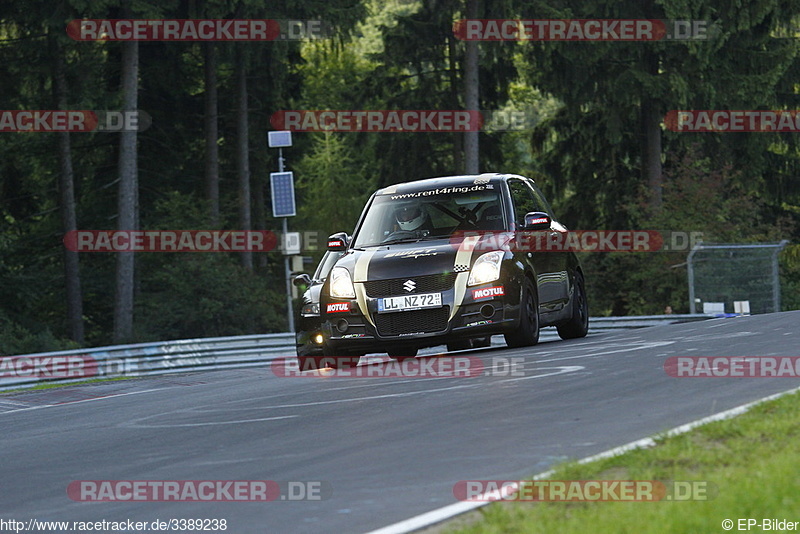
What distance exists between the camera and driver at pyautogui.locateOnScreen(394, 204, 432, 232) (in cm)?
1484

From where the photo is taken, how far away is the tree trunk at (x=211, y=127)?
4562cm

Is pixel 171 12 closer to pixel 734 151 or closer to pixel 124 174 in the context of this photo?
pixel 124 174

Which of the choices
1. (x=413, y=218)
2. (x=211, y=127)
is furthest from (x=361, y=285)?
(x=211, y=127)

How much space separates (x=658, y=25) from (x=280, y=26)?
460 inches

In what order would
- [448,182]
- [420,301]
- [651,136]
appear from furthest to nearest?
[651,136]
[448,182]
[420,301]

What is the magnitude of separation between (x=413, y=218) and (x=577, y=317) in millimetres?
2958

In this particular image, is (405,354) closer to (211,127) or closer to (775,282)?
(775,282)

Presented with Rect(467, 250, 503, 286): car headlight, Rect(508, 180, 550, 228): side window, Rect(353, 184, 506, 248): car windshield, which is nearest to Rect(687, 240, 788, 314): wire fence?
Rect(508, 180, 550, 228): side window

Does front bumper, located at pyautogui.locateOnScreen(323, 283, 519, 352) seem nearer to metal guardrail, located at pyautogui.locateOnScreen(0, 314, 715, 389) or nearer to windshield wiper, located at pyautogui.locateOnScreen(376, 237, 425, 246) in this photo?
windshield wiper, located at pyautogui.locateOnScreen(376, 237, 425, 246)

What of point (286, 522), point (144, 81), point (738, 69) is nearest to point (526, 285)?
point (286, 522)

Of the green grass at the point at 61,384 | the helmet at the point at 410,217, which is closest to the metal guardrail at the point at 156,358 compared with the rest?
the green grass at the point at 61,384

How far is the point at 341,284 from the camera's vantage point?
13930 mm

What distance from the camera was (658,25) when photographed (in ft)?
133

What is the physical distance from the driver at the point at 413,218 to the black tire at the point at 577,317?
8.25 feet
